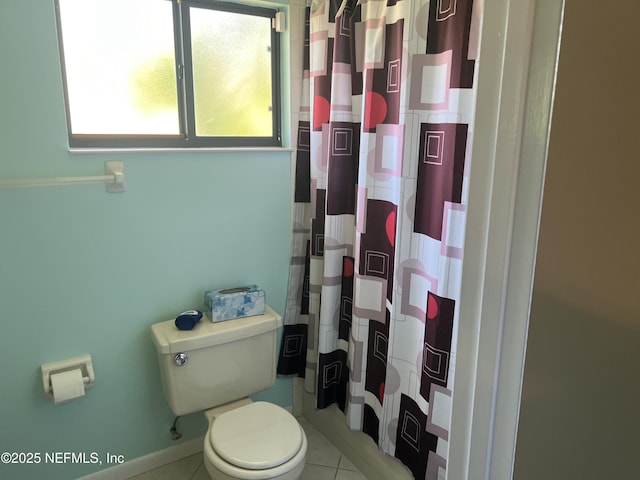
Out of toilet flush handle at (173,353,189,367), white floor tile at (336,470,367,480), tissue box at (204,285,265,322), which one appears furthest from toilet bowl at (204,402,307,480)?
white floor tile at (336,470,367,480)

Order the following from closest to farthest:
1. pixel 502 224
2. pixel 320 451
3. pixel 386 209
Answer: pixel 502 224, pixel 386 209, pixel 320 451

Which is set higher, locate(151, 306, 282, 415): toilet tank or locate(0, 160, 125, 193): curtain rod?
locate(0, 160, 125, 193): curtain rod

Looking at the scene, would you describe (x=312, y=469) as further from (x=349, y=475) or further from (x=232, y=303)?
(x=232, y=303)

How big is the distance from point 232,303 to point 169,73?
1.01 meters

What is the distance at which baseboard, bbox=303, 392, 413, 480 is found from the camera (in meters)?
1.98

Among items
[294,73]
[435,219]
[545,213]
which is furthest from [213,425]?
[545,213]

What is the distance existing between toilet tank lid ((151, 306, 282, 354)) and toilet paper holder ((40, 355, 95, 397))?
0.26m

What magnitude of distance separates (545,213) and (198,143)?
1866 millimetres

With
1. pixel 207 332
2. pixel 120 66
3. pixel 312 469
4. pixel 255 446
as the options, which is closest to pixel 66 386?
pixel 207 332

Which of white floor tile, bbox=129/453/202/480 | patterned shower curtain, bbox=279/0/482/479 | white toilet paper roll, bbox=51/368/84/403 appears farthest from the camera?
white floor tile, bbox=129/453/202/480

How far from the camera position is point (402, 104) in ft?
5.32

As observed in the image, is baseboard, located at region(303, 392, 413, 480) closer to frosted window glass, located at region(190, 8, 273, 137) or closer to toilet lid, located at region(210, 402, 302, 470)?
toilet lid, located at region(210, 402, 302, 470)

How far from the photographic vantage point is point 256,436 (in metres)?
1.73

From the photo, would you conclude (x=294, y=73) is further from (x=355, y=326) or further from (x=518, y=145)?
(x=518, y=145)
